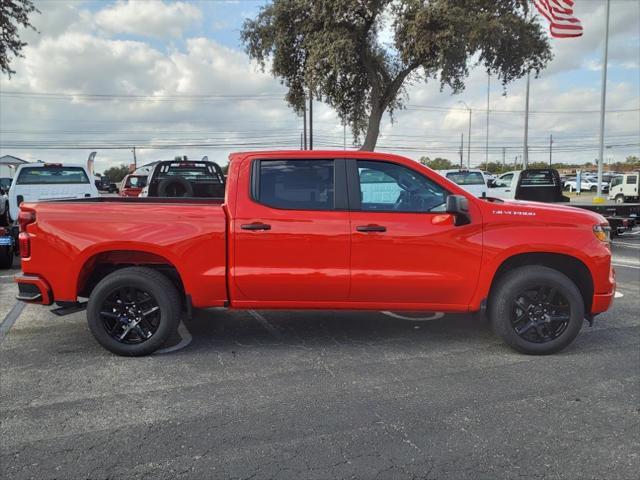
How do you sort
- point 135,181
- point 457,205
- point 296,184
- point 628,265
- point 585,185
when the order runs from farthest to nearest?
point 585,185 < point 135,181 < point 628,265 < point 296,184 < point 457,205

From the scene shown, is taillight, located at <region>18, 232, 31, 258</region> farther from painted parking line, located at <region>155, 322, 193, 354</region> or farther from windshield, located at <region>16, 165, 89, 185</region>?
windshield, located at <region>16, 165, 89, 185</region>

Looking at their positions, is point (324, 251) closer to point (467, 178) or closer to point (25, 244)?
point (25, 244)

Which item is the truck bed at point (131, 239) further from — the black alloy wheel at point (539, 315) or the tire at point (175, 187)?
the tire at point (175, 187)

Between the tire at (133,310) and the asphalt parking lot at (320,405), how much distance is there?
16cm

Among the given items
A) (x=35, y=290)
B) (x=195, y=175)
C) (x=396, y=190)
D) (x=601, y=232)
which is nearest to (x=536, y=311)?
(x=601, y=232)

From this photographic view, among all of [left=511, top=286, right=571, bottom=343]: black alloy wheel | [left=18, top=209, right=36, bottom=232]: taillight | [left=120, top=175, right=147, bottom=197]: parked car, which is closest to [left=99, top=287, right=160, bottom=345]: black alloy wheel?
[left=18, top=209, right=36, bottom=232]: taillight

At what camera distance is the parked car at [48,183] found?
1189 centimetres

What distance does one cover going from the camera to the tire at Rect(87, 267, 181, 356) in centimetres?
473

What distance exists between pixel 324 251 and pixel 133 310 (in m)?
1.80

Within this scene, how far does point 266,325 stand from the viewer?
5891 mm

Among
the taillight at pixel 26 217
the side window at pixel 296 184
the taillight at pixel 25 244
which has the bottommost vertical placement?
the taillight at pixel 25 244

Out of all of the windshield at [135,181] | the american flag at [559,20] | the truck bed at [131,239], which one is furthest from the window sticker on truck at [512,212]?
the windshield at [135,181]

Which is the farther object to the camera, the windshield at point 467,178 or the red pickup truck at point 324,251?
the windshield at point 467,178

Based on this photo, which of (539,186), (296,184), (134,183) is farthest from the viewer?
(134,183)
